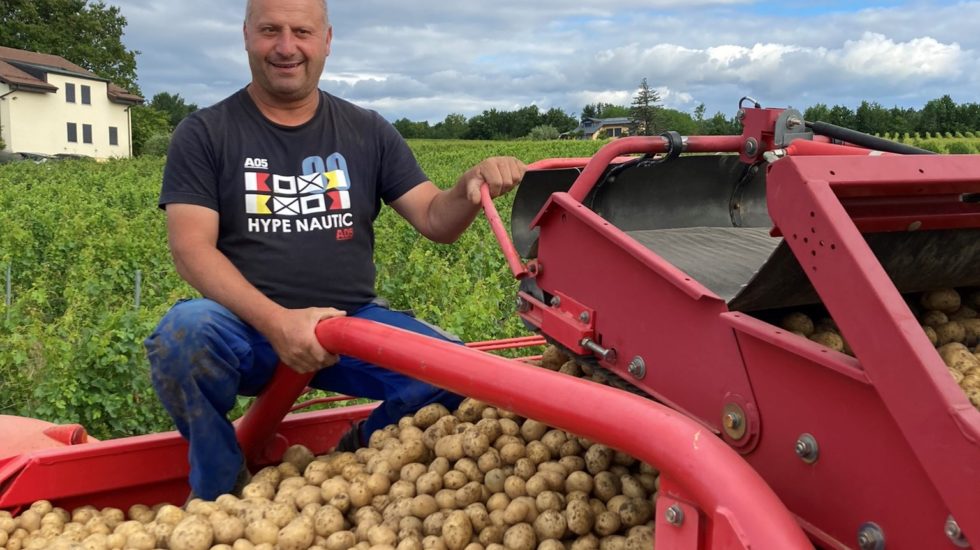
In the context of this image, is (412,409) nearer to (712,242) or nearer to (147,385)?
(712,242)

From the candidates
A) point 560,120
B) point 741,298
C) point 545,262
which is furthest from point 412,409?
point 560,120

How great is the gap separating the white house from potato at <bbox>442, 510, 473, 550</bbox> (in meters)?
52.0

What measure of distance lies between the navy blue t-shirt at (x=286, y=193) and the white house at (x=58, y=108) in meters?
50.7

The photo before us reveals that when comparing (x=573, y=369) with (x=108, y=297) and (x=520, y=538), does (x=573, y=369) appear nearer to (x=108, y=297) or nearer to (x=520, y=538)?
(x=520, y=538)

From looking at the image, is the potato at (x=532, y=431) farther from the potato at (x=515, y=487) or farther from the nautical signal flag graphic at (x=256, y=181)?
the nautical signal flag graphic at (x=256, y=181)

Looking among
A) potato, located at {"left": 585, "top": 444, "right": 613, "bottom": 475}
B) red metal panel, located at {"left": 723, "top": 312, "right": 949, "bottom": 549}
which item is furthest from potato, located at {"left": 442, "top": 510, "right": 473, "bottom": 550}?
red metal panel, located at {"left": 723, "top": 312, "right": 949, "bottom": 549}

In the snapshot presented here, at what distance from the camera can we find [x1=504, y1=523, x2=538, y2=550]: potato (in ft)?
7.80

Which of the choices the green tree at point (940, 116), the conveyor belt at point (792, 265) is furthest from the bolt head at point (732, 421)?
the green tree at point (940, 116)

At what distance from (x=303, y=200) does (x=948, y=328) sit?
7.02 ft

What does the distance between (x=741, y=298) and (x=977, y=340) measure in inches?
32.4

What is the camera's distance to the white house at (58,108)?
52.6 meters

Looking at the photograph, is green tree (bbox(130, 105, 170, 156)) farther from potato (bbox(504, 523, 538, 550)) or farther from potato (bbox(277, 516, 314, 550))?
potato (bbox(504, 523, 538, 550))

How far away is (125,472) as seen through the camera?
3.09m

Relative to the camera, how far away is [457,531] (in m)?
2.42
